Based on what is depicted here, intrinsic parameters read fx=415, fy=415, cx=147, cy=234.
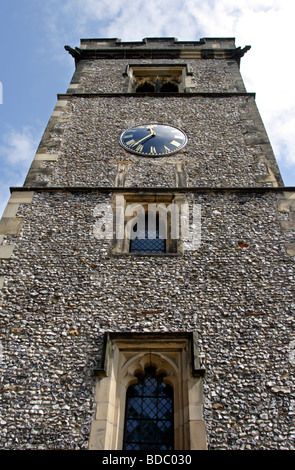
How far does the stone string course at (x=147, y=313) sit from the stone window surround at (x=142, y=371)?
0.12 m

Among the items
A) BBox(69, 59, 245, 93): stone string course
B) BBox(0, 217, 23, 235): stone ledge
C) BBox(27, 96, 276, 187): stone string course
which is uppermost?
BBox(69, 59, 245, 93): stone string course

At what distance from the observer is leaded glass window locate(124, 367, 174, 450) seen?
4.88 m

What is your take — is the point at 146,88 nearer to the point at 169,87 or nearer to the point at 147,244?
the point at 169,87

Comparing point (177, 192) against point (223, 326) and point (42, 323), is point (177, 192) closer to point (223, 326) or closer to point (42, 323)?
point (223, 326)

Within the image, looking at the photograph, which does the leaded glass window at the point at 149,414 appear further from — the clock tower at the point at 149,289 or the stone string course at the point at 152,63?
the stone string course at the point at 152,63

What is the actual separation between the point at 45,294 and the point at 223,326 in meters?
2.52

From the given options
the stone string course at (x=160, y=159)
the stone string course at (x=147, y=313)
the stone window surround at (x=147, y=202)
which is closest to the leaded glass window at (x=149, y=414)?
the stone string course at (x=147, y=313)

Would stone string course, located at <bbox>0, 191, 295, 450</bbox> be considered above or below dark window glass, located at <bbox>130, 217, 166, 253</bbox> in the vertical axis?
below

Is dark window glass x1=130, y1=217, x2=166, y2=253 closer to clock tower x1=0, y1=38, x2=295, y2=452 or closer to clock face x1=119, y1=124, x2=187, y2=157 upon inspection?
clock tower x1=0, y1=38, x2=295, y2=452

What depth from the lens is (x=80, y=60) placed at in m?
13.3

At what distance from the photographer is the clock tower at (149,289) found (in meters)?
4.74

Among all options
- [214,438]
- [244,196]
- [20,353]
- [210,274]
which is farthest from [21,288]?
[244,196]

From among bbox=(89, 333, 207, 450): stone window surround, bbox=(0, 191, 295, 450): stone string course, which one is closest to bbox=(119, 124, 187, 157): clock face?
bbox=(0, 191, 295, 450): stone string course

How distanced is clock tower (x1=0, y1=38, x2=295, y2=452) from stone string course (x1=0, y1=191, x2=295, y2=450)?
0.06 feet
